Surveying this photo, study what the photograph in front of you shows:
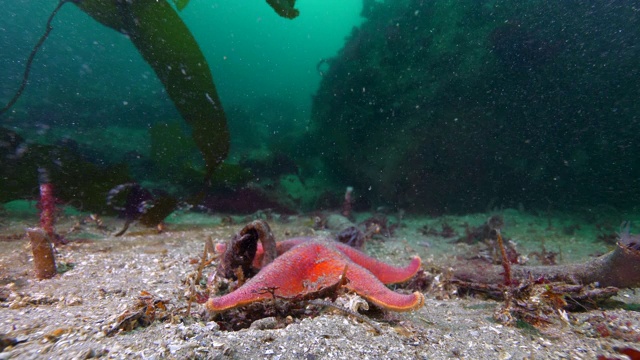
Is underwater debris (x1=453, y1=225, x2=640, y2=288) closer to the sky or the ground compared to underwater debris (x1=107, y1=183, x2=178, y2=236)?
closer to the ground

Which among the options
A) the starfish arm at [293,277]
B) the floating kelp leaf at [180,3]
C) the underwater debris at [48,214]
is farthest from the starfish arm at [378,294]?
the floating kelp leaf at [180,3]

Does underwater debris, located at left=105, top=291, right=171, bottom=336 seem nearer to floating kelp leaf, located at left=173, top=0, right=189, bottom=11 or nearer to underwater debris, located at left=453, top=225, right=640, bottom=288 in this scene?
underwater debris, located at left=453, top=225, right=640, bottom=288

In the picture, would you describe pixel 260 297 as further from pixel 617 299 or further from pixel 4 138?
pixel 4 138

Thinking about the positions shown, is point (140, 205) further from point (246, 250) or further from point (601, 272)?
point (601, 272)

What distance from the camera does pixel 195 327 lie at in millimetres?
1746

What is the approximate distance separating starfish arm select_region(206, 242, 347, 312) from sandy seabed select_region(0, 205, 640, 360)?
184mm

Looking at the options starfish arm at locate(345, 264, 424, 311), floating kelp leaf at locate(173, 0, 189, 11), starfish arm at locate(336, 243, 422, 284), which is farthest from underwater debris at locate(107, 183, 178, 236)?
starfish arm at locate(345, 264, 424, 311)

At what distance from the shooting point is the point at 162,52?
5195mm

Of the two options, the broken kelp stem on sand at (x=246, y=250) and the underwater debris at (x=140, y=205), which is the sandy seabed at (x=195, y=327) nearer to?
the broken kelp stem on sand at (x=246, y=250)

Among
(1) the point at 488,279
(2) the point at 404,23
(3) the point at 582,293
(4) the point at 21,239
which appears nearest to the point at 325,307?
(1) the point at 488,279

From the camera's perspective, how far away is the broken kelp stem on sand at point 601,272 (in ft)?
8.84

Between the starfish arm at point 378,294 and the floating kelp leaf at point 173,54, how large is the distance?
4353mm

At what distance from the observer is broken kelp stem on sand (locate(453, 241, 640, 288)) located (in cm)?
270

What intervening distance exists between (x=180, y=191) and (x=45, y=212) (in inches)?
197
